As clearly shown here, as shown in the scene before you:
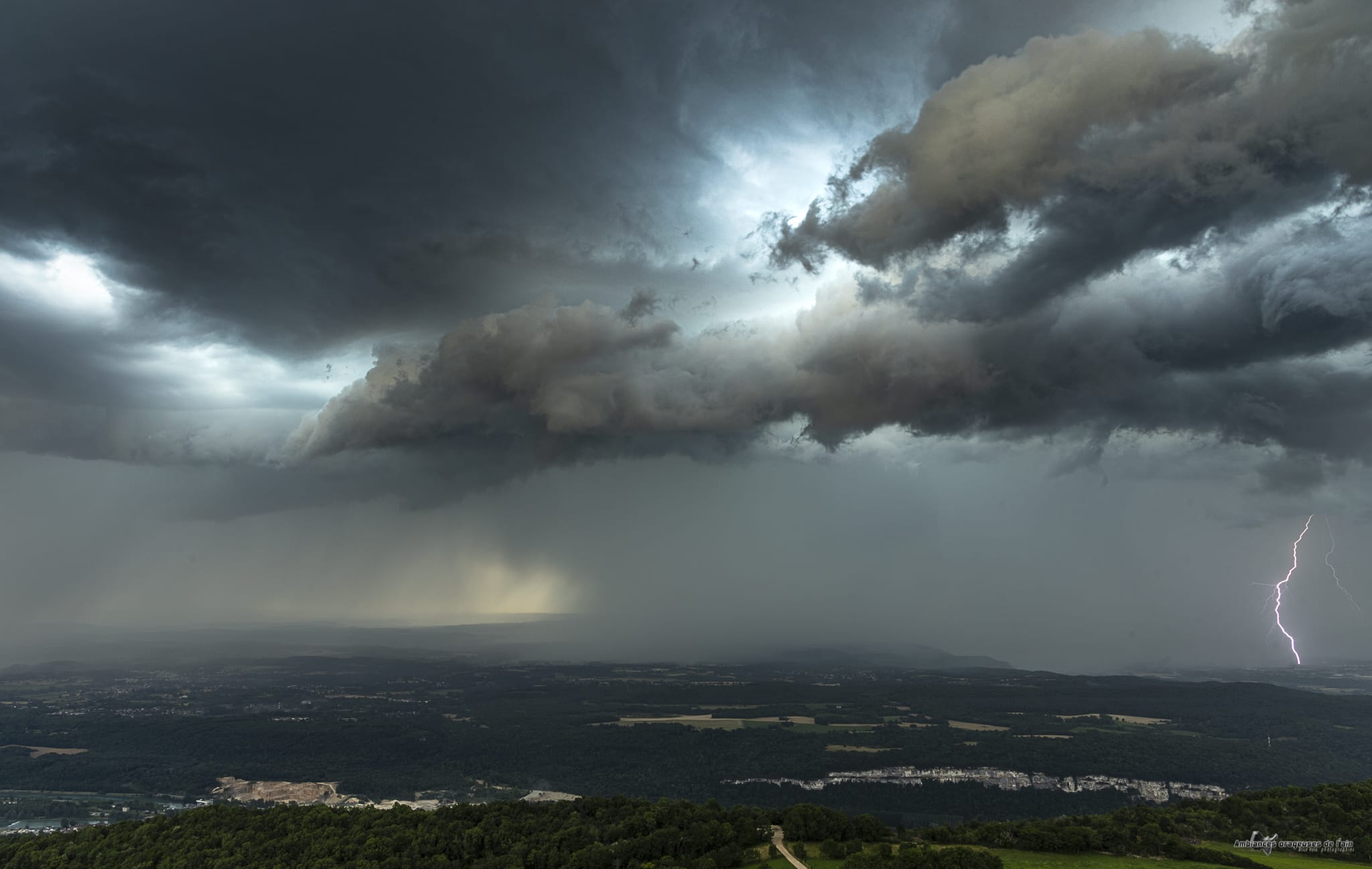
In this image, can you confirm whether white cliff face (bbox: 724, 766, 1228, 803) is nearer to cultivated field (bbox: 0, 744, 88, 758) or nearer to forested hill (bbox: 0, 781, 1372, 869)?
forested hill (bbox: 0, 781, 1372, 869)

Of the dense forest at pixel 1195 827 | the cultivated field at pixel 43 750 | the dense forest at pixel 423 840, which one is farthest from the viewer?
the cultivated field at pixel 43 750

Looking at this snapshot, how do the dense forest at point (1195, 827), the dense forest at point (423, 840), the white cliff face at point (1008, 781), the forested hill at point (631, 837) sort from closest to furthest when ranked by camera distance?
the forested hill at point (631, 837) → the dense forest at point (423, 840) → the dense forest at point (1195, 827) → the white cliff face at point (1008, 781)

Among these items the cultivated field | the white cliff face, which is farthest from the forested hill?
the cultivated field

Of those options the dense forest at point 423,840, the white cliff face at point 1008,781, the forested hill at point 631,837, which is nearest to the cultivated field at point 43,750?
the forested hill at point 631,837

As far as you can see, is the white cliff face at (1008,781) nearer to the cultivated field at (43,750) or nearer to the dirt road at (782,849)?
the dirt road at (782,849)

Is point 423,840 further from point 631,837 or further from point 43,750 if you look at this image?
point 43,750

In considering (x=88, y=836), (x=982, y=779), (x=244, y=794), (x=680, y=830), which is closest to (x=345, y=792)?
(x=244, y=794)

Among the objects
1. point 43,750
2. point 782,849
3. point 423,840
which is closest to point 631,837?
point 782,849
